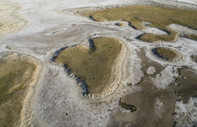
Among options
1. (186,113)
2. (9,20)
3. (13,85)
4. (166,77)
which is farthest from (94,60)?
(9,20)

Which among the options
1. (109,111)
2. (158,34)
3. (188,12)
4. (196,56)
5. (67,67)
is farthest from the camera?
(188,12)

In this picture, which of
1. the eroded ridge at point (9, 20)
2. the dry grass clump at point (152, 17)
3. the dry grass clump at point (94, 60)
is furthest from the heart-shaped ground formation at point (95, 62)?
the eroded ridge at point (9, 20)

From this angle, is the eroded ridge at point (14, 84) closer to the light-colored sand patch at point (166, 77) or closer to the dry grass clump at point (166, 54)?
the light-colored sand patch at point (166, 77)

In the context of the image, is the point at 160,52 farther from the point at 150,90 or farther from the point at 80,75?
the point at 80,75

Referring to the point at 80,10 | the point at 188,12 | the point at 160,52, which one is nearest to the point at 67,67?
the point at 160,52

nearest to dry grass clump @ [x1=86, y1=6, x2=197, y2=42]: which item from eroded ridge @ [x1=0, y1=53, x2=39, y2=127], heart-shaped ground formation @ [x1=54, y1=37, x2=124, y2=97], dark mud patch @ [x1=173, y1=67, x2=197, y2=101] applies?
heart-shaped ground formation @ [x1=54, y1=37, x2=124, y2=97]

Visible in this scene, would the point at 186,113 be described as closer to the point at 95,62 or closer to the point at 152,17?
the point at 95,62

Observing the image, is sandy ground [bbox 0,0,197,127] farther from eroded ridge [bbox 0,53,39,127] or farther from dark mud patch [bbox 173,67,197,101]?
eroded ridge [bbox 0,53,39,127]
